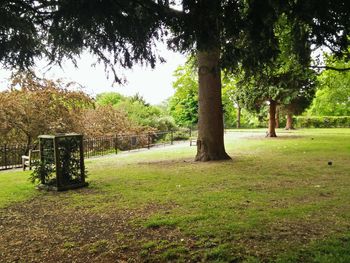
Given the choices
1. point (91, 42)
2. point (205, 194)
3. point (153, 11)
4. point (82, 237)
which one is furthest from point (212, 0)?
point (205, 194)

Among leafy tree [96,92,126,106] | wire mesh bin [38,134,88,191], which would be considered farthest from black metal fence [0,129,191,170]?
leafy tree [96,92,126,106]

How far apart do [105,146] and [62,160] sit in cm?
1095

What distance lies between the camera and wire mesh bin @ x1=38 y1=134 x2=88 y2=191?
879 cm

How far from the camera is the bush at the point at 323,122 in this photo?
47.6m

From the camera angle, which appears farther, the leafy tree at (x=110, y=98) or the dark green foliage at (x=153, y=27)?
the leafy tree at (x=110, y=98)

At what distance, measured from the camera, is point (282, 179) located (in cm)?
945

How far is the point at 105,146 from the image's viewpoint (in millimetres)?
19797

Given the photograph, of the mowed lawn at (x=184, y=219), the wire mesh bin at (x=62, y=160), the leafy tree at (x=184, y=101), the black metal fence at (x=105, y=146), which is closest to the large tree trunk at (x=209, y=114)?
the mowed lawn at (x=184, y=219)

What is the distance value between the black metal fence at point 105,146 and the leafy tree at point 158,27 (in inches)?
372

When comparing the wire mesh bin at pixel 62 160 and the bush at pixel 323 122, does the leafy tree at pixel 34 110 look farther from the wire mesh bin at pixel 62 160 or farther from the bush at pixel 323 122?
the bush at pixel 323 122

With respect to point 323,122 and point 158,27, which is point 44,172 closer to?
point 158,27

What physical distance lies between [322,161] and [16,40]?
1093 centimetres

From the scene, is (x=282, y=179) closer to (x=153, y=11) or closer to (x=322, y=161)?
(x=322, y=161)

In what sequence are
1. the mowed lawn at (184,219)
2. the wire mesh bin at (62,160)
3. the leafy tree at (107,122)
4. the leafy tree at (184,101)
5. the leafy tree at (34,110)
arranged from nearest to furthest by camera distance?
the mowed lawn at (184,219)
the wire mesh bin at (62,160)
the leafy tree at (34,110)
the leafy tree at (107,122)
the leafy tree at (184,101)
